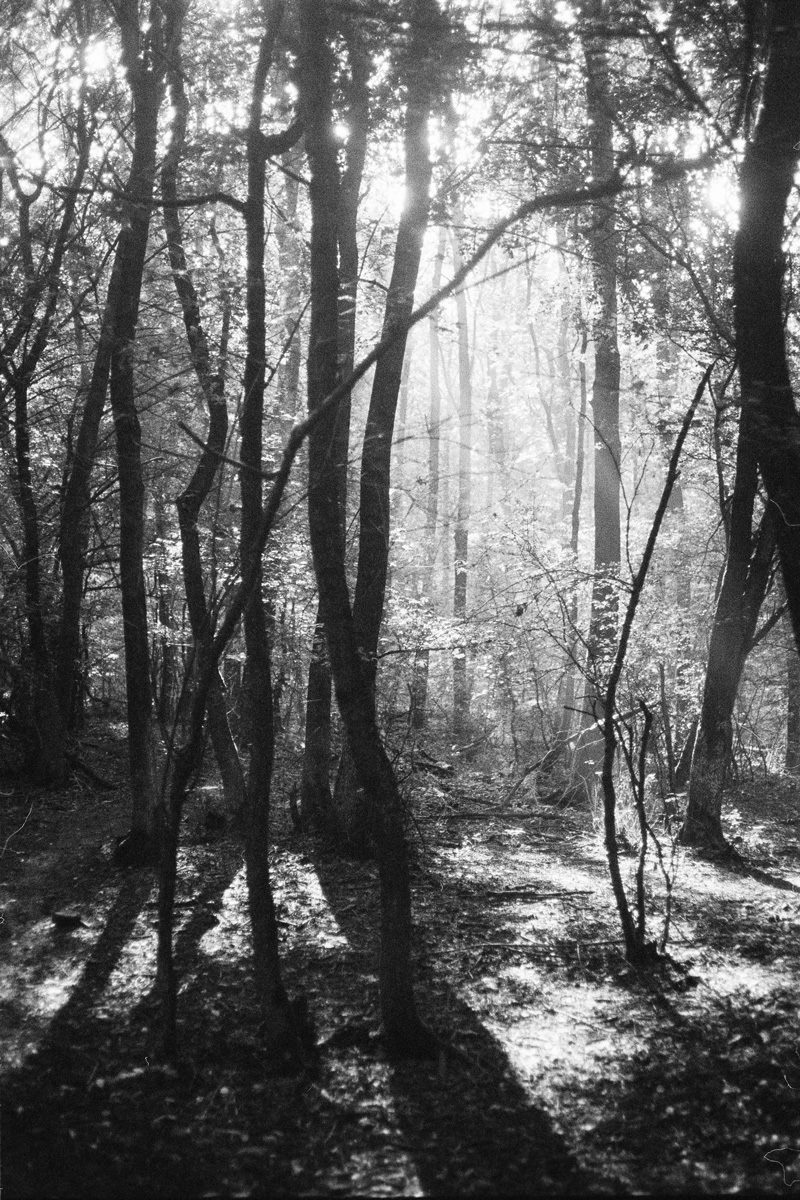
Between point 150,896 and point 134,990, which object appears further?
point 150,896

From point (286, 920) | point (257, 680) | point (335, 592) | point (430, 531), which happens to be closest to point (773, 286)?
point (335, 592)

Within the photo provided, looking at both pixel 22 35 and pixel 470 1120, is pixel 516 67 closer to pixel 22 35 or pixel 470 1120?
pixel 470 1120

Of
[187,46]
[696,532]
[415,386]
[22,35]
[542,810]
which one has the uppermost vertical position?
Answer: [415,386]

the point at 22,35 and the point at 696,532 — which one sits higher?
the point at 22,35

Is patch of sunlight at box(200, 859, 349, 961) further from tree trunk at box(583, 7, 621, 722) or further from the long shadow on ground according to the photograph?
tree trunk at box(583, 7, 621, 722)

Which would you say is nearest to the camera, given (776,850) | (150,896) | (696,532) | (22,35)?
(150,896)

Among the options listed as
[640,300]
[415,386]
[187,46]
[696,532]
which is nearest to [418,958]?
[640,300]

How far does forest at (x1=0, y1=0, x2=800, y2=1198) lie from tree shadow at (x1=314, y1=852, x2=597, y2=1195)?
2 cm

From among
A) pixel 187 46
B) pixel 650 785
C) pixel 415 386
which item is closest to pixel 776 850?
pixel 650 785

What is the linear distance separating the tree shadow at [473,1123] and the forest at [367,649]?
0.07 ft

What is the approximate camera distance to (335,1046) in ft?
14.3

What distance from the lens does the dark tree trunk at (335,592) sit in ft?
13.6

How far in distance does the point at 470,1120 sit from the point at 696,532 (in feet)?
41.0

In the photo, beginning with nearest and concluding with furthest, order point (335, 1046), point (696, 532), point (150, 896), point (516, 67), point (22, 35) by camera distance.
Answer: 1. point (335, 1046)
2. point (516, 67)
3. point (150, 896)
4. point (22, 35)
5. point (696, 532)
